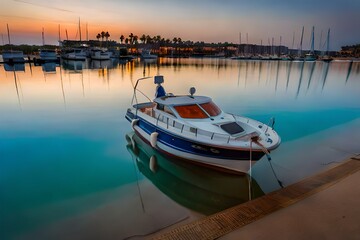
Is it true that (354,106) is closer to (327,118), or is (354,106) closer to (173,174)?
(327,118)

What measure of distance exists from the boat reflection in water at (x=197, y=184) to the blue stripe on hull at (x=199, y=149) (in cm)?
Answer: 97

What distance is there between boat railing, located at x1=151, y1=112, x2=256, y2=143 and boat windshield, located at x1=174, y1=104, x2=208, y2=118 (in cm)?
53

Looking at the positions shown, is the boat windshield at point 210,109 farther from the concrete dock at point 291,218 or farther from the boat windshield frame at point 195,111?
the concrete dock at point 291,218

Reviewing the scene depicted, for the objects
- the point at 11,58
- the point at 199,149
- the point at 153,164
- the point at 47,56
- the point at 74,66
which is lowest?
the point at 153,164

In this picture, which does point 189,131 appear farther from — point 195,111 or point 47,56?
point 47,56

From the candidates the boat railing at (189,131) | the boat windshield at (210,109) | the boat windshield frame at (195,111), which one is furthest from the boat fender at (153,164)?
the boat windshield at (210,109)

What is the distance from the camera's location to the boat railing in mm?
9289

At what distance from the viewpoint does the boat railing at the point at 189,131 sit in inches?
366

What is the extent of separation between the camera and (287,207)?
5965 mm

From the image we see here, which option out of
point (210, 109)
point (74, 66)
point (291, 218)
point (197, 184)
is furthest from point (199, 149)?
point (74, 66)

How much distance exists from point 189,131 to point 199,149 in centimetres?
93

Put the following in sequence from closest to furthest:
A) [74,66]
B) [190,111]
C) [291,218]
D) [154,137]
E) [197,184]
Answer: [291,218]
[197,184]
[190,111]
[154,137]
[74,66]

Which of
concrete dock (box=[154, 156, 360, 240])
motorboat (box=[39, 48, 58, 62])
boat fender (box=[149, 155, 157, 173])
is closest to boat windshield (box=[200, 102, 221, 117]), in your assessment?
boat fender (box=[149, 155, 157, 173])

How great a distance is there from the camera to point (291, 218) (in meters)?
5.50
